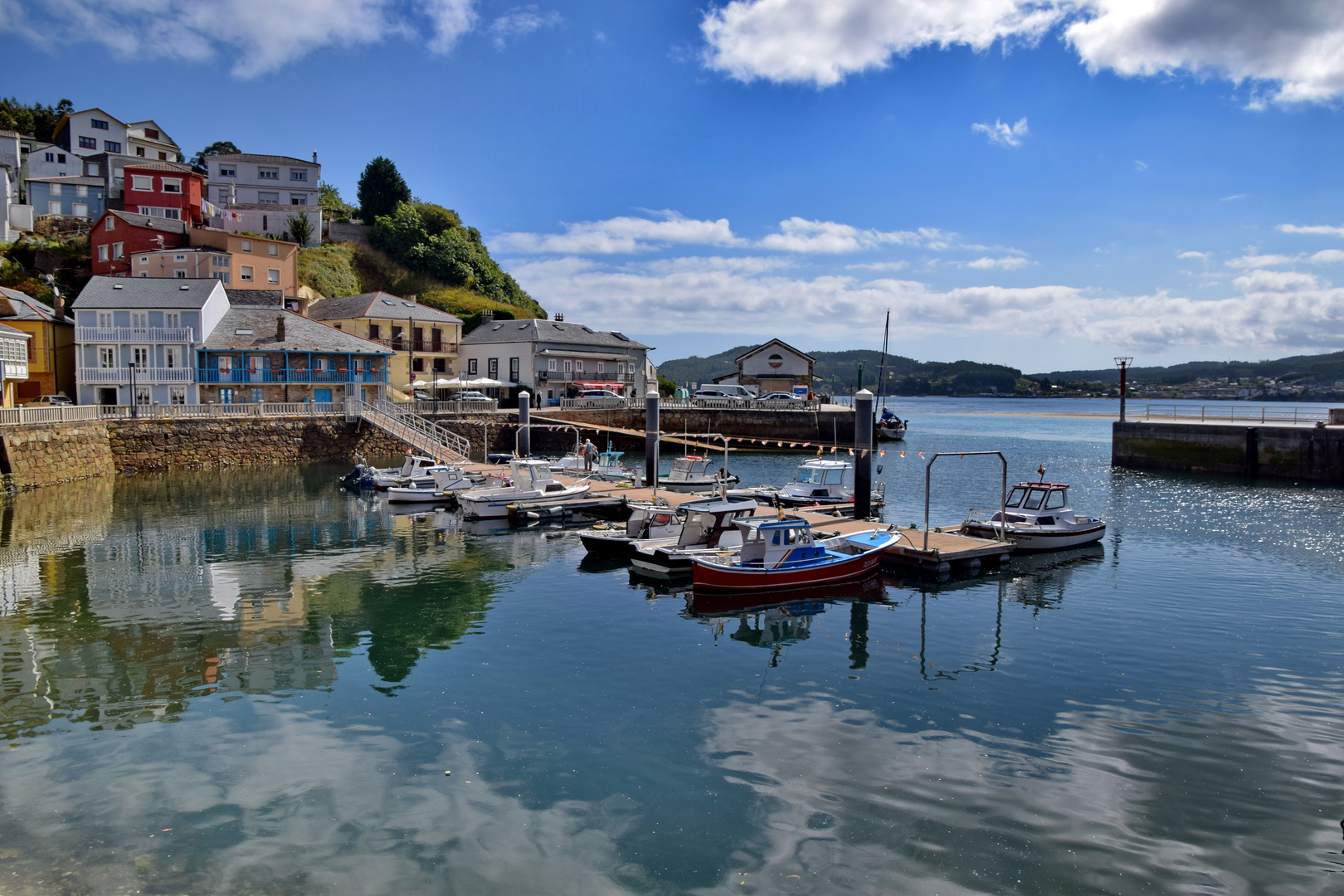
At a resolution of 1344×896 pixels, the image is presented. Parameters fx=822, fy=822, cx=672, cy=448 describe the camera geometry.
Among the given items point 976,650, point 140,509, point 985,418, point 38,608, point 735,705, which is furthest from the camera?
point 985,418

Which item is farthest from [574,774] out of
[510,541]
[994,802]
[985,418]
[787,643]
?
[985,418]

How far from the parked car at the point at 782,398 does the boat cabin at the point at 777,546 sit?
54087 millimetres

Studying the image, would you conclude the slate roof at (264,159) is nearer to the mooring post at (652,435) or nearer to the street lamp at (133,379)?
the street lamp at (133,379)

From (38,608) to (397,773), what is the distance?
15538mm

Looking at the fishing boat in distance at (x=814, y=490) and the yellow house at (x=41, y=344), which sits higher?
the yellow house at (x=41, y=344)

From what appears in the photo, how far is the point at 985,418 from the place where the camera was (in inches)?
5915

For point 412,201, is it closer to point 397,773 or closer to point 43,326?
point 43,326

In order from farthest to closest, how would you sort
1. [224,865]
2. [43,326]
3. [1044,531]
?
[43,326] → [1044,531] → [224,865]

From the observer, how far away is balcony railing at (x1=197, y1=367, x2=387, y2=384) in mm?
59000

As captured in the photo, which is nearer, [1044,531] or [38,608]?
[38,608]

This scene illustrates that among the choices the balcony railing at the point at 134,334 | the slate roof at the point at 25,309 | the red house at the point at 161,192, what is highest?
the red house at the point at 161,192

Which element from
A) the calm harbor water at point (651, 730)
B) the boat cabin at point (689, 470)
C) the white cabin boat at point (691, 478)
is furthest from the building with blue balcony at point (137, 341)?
the boat cabin at point (689, 470)

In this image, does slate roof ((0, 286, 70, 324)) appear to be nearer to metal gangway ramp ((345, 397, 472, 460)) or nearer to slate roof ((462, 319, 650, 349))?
metal gangway ramp ((345, 397, 472, 460))

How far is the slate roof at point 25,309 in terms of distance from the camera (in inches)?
2130
